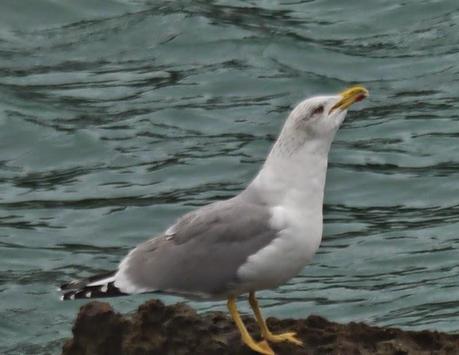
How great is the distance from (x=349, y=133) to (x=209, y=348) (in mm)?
7630

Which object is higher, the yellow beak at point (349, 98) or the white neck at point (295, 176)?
the yellow beak at point (349, 98)

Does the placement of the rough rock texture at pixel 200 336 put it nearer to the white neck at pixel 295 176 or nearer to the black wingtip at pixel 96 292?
the black wingtip at pixel 96 292

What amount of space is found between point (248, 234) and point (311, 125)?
559 mm

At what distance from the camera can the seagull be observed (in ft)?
24.0

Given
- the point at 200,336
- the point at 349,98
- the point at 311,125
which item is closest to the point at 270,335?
the point at 200,336

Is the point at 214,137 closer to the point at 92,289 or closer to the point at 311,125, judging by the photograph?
the point at 311,125

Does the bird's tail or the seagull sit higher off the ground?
the seagull

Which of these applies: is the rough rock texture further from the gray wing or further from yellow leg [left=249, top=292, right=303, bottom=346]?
the gray wing

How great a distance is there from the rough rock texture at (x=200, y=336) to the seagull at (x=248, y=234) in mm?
92

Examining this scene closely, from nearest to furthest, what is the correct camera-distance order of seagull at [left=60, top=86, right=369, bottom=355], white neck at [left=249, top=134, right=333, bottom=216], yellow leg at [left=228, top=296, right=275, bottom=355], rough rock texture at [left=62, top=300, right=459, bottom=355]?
rough rock texture at [left=62, top=300, right=459, bottom=355]
yellow leg at [left=228, top=296, right=275, bottom=355]
seagull at [left=60, top=86, right=369, bottom=355]
white neck at [left=249, top=134, right=333, bottom=216]

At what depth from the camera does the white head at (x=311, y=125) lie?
296 inches

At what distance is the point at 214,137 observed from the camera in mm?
14586

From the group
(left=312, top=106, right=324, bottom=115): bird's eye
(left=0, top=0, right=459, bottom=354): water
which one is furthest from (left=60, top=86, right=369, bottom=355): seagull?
(left=0, top=0, right=459, bottom=354): water

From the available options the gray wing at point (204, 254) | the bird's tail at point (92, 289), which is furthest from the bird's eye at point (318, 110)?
the bird's tail at point (92, 289)
